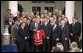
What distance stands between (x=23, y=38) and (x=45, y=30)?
94 centimetres

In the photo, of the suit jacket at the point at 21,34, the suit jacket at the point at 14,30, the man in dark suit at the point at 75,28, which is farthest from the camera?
the man in dark suit at the point at 75,28

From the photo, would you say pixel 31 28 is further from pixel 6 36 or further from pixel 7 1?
pixel 7 1

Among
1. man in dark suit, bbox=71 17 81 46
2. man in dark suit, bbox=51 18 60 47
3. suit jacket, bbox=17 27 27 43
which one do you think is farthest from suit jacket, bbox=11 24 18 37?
man in dark suit, bbox=71 17 81 46

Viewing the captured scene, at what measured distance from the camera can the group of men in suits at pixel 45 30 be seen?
18672 millimetres

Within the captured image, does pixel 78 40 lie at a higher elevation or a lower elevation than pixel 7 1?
lower

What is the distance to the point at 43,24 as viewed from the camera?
18.8m

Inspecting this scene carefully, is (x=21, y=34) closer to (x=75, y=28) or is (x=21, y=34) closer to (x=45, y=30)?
(x=45, y=30)

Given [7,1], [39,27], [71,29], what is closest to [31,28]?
[39,27]

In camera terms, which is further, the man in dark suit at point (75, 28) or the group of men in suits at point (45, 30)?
the man in dark suit at point (75, 28)

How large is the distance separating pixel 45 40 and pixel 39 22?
79 centimetres

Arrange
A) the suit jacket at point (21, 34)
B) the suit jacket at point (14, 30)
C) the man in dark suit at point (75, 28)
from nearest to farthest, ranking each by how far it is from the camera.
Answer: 1. the suit jacket at point (14, 30)
2. the suit jacket at point (21, 34)
3. the man in dark suit at point (75, 28)

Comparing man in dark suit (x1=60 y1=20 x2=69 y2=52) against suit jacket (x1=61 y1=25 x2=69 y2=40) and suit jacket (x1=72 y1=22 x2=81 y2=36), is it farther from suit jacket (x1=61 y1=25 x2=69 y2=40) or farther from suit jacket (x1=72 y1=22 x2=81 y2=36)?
suit jacket (x1=72 y1=22 x2=81 y2=36)

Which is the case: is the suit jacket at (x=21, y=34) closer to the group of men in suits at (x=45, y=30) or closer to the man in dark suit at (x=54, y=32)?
the group of men in suits at (x=45, y=30)

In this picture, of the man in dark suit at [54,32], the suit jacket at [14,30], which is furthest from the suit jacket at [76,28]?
the suit jacket at [14,30]
